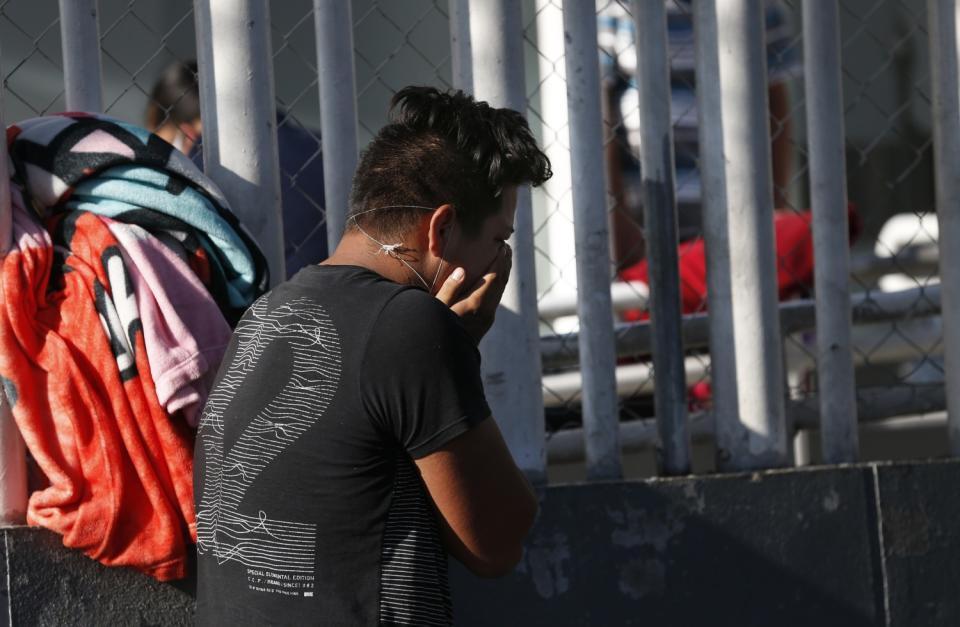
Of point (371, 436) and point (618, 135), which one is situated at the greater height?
point (618, 135)

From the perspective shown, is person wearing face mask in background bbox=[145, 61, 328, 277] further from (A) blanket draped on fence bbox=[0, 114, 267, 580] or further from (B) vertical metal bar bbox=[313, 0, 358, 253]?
(A) blanket draped on fence bbox=[0, 114, 267, 580]

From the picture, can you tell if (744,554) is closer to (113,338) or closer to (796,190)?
(113,338)

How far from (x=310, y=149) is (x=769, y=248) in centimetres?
145

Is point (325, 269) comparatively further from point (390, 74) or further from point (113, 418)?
point (390, 74)

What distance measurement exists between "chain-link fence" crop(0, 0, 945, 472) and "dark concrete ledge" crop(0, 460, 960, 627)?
489 millimetres

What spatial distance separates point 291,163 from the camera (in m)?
3.79

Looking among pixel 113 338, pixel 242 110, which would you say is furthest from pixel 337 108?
pixel 113 338

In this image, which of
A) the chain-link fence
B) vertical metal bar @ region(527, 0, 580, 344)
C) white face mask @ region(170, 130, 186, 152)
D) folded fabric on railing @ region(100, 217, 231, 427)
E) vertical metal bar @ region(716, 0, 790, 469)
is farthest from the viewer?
vertical metal bar @ region(527, 0, 580, 344)

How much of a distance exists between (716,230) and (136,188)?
1.35 m

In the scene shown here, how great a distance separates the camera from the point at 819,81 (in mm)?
3180

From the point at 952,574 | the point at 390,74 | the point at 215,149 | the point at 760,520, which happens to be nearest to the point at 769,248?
the point at 760,520

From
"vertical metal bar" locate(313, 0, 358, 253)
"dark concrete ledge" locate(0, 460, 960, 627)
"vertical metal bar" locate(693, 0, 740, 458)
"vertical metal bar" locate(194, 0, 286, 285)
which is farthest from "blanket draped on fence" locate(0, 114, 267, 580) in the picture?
"vertical metal bar" locate(693, 0, 740, 458)

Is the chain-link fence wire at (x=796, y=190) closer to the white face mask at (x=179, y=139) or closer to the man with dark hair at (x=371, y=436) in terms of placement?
the white face mask at (x=179, y=139)

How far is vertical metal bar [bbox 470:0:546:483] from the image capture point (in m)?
2.98
